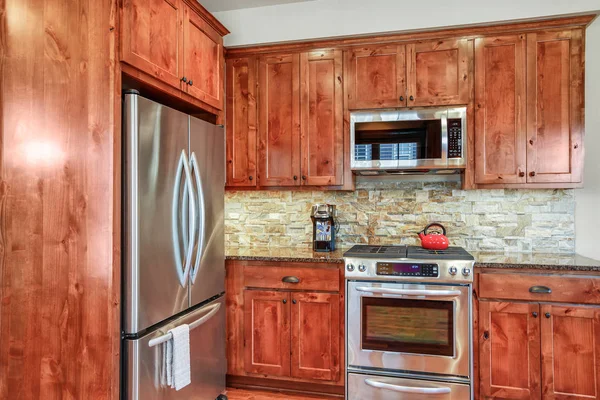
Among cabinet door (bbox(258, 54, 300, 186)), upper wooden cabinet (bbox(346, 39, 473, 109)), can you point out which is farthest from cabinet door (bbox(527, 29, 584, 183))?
cabinet door (bbox(258, 54, 300, 186))

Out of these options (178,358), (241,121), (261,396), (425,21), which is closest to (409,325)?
(261,396)

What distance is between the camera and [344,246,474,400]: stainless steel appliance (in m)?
2.58

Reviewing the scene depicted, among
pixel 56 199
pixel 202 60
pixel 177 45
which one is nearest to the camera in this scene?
pixel 56 199

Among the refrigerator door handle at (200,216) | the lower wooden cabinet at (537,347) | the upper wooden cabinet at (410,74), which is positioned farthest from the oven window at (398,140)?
the refrigerator door handle at (200,216)

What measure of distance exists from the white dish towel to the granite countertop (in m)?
0.82

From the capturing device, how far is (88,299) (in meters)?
1.88

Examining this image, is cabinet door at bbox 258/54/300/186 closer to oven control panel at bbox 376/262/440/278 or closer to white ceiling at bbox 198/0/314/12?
white ceiling at bbox 198/0/314/12

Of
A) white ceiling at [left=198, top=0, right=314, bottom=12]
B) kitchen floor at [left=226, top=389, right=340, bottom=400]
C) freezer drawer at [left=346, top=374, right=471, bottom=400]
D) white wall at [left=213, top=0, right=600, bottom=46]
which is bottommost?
kitchen floor at [left=226, top=389, right=340, bottom=400]

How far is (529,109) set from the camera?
2840 mm

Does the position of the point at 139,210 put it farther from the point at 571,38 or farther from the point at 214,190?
the point at 571,38

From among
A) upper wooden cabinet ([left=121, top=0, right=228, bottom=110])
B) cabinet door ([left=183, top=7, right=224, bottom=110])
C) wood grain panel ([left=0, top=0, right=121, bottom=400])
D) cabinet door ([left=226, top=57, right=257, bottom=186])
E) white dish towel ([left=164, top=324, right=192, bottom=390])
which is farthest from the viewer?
cabinet door ([left=226, top=57, right=257, bottom=186])

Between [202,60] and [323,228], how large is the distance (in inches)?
58.9

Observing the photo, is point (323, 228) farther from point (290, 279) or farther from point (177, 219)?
point (177, 219)

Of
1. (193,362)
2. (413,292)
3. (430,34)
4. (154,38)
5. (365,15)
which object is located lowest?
(193,362)
